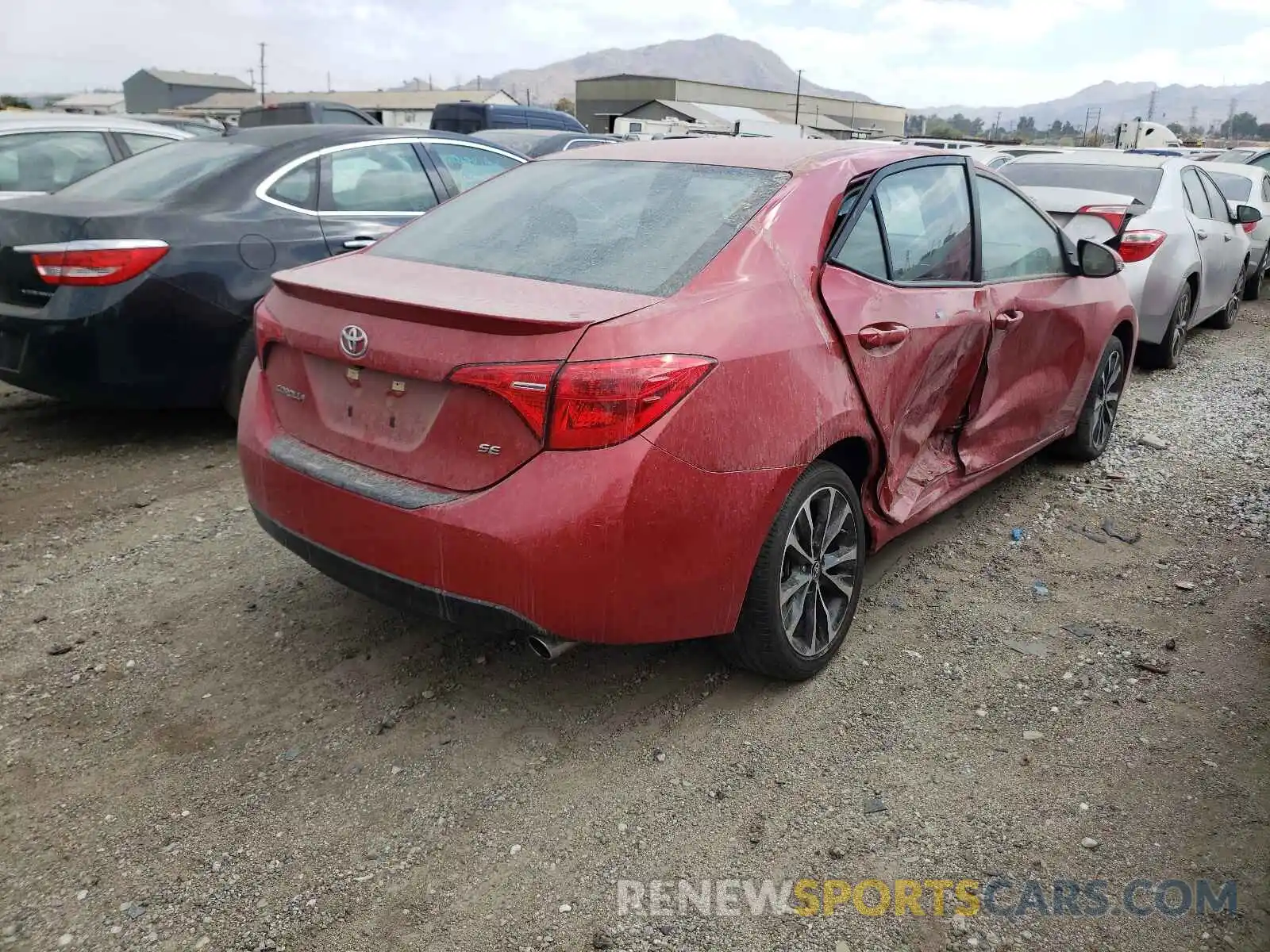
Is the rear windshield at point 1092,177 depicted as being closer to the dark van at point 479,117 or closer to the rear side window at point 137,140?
the rear side window at point 137,140

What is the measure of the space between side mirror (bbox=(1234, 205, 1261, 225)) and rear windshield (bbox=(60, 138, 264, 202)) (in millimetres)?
8011

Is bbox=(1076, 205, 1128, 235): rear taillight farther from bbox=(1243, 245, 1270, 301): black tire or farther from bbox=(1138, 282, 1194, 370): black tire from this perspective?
bbox=(1243, 245, 1270, 301): black tire

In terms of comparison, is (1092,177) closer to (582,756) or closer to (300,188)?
(300,188)

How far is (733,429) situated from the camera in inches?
107

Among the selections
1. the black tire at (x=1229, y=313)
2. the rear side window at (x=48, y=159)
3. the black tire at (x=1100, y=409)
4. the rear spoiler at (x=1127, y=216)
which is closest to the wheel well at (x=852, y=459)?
the black tire at (x=1100, y=409)

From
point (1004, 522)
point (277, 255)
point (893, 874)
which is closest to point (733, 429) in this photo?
point (893, 874)

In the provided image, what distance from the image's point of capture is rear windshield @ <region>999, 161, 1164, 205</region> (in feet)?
25.8

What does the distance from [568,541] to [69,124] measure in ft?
22.1

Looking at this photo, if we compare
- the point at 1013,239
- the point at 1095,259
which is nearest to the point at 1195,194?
the point at 1095,259

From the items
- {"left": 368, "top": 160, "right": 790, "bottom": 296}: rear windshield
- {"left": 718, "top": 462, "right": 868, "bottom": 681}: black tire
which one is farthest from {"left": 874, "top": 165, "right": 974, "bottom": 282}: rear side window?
{"left": 718, "top": 462, "right": 868, "bottom": 681}: black tire

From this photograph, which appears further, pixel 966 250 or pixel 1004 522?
pixel 1004 522

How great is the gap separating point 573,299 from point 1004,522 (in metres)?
2.85

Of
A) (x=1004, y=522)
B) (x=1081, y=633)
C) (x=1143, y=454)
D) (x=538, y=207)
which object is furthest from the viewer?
(x=1143, y=454)

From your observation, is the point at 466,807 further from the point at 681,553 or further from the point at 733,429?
the point at 733,429
